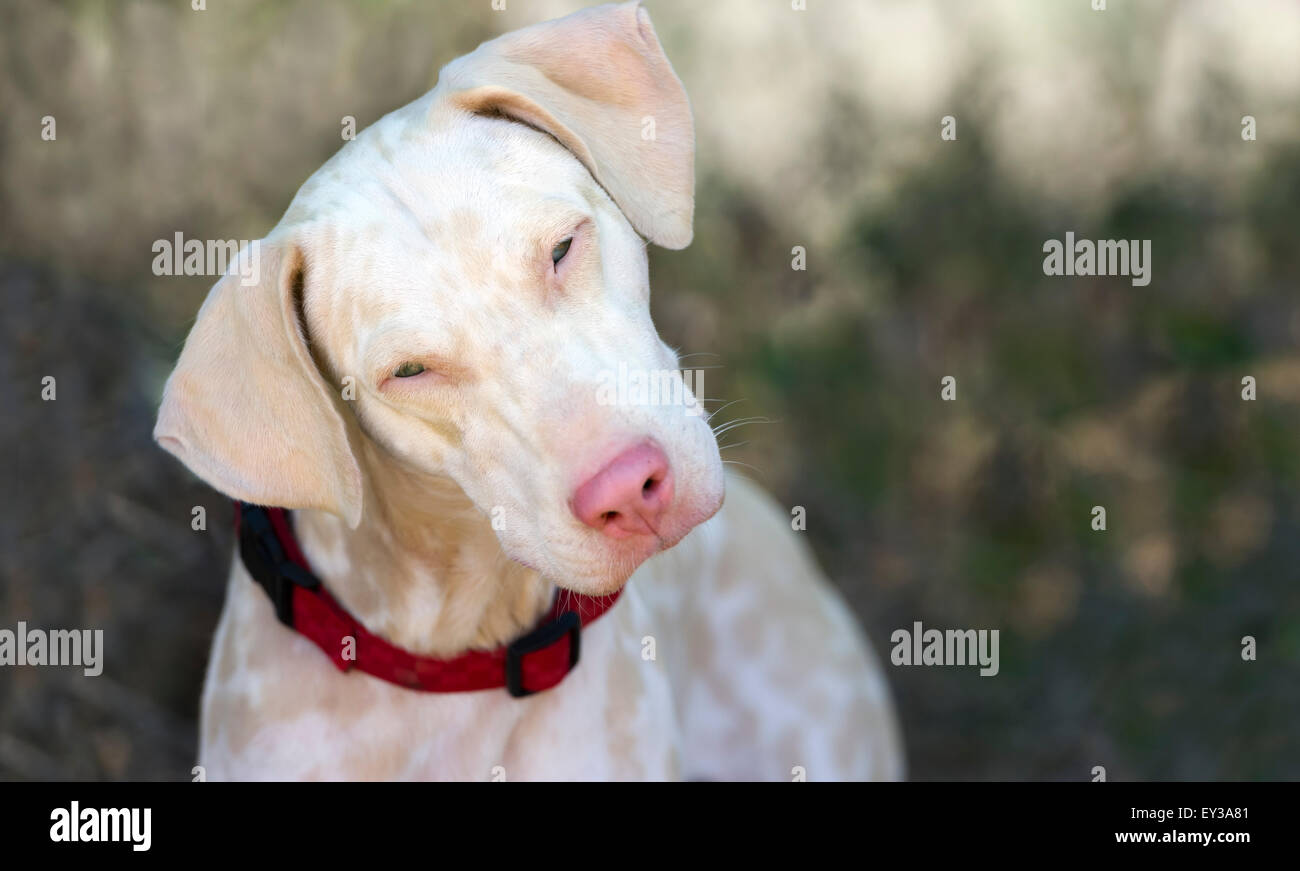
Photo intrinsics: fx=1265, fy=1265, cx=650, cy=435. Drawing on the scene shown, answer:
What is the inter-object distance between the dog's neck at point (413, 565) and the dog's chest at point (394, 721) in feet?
0.36

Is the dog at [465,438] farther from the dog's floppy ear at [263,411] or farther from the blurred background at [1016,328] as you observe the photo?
the blurred background at [1016,328]

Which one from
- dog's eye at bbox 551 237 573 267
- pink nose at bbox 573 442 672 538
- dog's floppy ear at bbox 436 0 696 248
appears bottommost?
pink nose at bbox 573 442 672 538

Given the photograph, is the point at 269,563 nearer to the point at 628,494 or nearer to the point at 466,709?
the point at 466,709

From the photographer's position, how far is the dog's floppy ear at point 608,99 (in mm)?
1968

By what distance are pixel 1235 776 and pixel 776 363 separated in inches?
86.5

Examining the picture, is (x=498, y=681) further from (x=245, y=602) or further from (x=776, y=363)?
(x=776, y=363)

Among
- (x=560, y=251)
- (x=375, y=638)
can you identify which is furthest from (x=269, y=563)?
(x=560, y=251)

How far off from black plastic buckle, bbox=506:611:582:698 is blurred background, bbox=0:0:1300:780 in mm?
2474

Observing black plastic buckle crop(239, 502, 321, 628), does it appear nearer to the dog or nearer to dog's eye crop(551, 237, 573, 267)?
the dog

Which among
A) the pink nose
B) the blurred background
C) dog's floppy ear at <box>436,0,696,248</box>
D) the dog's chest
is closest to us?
the pink nose

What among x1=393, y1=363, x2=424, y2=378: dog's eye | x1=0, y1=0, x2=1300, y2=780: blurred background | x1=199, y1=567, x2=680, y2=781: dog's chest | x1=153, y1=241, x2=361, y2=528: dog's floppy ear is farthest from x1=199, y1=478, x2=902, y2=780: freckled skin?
x1=0, y1=0, x2=1300, y2=780: blurred background

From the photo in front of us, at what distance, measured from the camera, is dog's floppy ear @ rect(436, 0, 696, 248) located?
1.97 m
